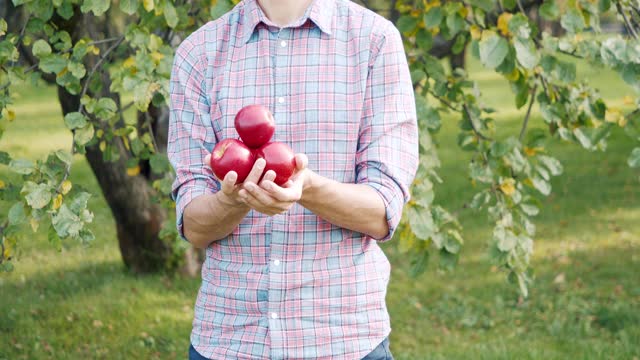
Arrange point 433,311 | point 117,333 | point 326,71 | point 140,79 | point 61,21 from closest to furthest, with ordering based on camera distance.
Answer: point 326,71, point 140,79, point 61,21, point 117,333, point 433,311

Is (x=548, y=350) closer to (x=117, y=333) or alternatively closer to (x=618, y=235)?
(x=117, y=333)

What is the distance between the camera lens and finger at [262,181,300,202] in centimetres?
167

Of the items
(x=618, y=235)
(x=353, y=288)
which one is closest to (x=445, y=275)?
(x=618, y=235)

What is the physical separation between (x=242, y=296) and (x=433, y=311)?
13.5ft

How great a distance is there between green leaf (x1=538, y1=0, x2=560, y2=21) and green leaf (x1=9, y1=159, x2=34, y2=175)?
6.98 ft

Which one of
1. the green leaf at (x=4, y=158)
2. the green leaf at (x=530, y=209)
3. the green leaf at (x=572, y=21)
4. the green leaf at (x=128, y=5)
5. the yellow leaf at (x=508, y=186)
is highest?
the green leaf at (x=128, y=5)

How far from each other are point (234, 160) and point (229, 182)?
0.04m

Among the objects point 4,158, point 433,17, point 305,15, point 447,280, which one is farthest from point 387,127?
point 447,280

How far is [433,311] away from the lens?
5984 mm

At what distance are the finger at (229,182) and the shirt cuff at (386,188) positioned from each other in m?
0.34

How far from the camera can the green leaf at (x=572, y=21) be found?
11.9 ft

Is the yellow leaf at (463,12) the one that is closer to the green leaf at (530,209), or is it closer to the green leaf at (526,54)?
the green leaf at (526,54)

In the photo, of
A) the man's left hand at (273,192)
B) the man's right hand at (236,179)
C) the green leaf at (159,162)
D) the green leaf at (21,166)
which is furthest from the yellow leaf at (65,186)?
the man's left hand at (273,192)

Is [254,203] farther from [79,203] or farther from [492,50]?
[492,50]
